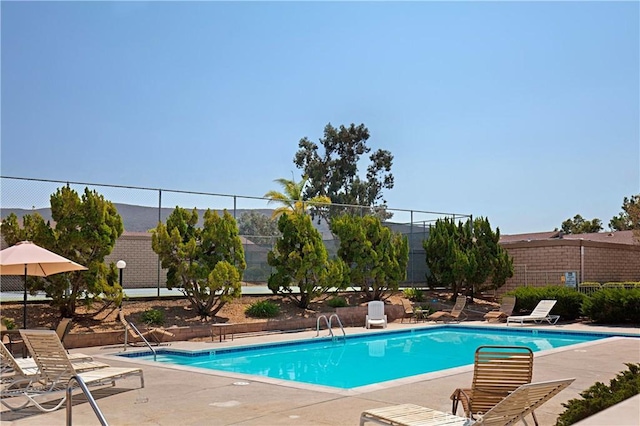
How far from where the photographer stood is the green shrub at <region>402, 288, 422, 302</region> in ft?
74.2

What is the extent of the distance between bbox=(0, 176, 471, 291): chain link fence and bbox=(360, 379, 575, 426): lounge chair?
1160 cm

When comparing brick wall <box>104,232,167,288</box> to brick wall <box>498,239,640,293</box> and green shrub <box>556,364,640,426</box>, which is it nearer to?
brick wall <box>498,239,640,293</box>

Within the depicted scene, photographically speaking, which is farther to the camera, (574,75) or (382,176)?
(382,176)

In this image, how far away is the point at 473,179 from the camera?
2636 centimetres

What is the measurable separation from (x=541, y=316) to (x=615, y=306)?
2.01m

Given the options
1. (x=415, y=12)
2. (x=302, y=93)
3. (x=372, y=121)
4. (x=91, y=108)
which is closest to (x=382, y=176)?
(x=372, y=121)

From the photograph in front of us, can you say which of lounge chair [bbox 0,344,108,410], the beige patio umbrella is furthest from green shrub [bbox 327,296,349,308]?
lounge chair [bbox 0,344,108,410]

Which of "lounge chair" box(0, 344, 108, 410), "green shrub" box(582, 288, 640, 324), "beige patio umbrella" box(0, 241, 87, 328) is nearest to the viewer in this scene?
"lounge chair" box(0, 344, 108, 410)

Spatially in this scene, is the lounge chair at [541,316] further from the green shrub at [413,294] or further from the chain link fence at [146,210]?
the chain link fence at [146,210]

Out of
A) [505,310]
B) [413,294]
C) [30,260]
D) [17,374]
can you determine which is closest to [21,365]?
[17,374]

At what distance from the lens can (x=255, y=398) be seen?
7.62 m

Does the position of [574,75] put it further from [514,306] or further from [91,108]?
[91,108]

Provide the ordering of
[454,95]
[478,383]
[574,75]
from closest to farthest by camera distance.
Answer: [478,383]
[574,75]
[454,95]

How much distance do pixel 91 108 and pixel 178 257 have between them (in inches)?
179
